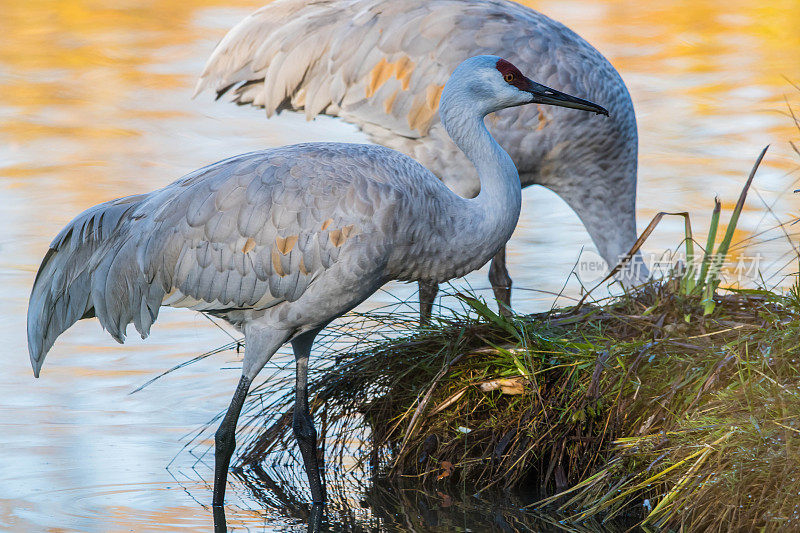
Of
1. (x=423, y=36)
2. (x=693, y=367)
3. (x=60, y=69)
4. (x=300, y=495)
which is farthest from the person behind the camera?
(x=60, y=69)

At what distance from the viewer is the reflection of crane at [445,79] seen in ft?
20.6

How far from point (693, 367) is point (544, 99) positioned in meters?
1.22

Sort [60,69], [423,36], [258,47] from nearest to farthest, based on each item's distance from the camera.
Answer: [423,36] → [258,47] → [60,69]

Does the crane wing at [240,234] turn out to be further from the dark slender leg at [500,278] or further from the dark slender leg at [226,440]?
the dark slender leg at [500,278]

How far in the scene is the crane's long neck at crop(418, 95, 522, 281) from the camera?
4.79 metres

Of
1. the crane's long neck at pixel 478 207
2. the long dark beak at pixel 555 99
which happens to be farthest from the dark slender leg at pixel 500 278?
the crane's long neck at pixel 478 207

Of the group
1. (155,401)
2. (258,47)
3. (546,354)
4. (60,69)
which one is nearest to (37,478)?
(155,401)

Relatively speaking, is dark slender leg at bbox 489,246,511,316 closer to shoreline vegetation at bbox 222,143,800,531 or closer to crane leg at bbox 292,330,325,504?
shoreline vegetation at bbox 222,143,800,531

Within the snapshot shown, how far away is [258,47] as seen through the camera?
6.96m

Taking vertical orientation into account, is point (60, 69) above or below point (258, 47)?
below

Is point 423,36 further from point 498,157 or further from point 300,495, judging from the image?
point 300,495

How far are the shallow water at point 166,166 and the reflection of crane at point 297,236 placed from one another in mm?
510

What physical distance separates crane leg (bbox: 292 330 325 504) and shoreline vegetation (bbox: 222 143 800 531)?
22cm

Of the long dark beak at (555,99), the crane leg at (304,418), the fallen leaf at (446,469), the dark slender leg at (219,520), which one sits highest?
the long dark beak at (555,99)
